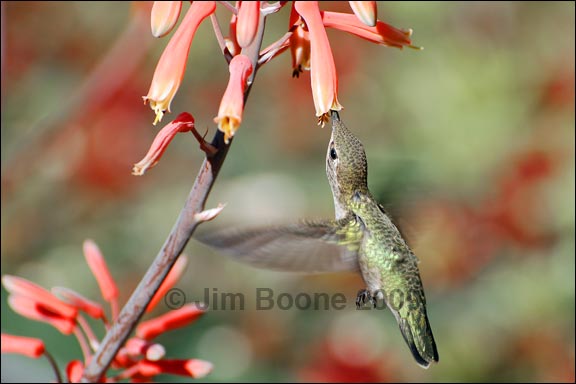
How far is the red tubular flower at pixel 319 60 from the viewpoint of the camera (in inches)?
59.9

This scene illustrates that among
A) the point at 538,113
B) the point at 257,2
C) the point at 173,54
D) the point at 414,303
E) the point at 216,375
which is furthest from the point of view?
the point at 538,113

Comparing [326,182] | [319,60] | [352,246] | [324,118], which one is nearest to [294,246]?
[352,246]

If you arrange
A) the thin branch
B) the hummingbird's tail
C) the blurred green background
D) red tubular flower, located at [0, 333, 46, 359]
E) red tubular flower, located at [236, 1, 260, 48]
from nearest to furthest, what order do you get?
red tubular flower, located at [236, 1, 260, 48] < the thin branch < red tubular flower, located at [0, 333, 46, 359] < the hummingbird's tail < the blurred green background

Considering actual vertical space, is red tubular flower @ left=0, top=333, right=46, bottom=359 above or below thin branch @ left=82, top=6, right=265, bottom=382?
below

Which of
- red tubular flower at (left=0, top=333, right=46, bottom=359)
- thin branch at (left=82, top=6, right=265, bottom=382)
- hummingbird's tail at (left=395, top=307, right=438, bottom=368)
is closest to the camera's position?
thin branch at (left=82, top=6, right=265, bottom=382)

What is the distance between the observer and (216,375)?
329cm

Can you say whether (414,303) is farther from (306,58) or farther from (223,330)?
(223,330)

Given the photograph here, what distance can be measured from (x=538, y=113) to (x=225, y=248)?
3.39m

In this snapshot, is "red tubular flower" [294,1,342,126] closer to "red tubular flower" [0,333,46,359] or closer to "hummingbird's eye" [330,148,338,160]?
"hummingbird's eye" [330,148,338,160]

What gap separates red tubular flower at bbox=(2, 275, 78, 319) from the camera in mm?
1975

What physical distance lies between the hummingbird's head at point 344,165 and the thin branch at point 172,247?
62cm

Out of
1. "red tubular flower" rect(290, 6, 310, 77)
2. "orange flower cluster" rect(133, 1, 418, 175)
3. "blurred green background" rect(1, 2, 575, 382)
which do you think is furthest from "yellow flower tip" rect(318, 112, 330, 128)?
"blurred green background" rect(1, 2, 575, 382)

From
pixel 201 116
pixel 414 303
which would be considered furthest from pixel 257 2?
pixel 201 116

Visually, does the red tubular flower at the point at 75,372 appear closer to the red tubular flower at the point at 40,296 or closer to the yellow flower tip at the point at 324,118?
the red tubular flower at the point at 40,296
